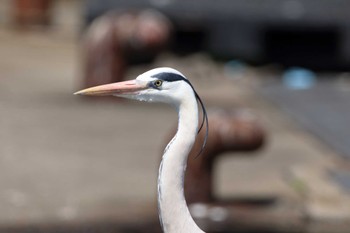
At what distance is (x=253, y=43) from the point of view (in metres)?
16.9

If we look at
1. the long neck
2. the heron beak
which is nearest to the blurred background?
the long neck

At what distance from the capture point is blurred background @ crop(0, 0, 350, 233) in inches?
328

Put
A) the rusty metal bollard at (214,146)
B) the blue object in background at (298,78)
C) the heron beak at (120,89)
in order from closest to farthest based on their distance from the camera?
the heron beak at (120,89)
the rusty metal bollard at (214,146)
the blue object in background at (298,78)

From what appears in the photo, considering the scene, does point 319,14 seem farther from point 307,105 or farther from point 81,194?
point 81,194

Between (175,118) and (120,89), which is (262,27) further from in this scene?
(120,89)

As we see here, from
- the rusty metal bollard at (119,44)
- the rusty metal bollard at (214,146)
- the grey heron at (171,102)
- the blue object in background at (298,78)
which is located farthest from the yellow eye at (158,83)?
the blue object in background at (298,78)

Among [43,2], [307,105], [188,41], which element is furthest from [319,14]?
[43,2]

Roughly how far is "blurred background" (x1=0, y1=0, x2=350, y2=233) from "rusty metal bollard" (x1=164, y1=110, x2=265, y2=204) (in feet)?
0.04

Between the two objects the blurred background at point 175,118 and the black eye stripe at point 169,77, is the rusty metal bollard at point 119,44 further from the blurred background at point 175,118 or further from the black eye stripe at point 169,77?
the black eye stripe at point 169,77

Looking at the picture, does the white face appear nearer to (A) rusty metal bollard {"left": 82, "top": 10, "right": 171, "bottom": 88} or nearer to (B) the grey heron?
(B) the grey heron

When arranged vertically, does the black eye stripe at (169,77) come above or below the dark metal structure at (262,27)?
above

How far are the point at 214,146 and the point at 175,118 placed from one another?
12.3 feet

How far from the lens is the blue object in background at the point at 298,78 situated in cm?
1430

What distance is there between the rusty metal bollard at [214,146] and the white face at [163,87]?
345cm
